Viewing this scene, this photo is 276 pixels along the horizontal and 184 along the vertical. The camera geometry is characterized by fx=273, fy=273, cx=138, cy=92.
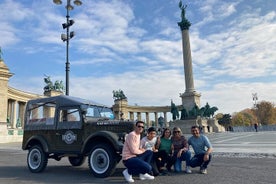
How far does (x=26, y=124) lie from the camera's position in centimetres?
1038

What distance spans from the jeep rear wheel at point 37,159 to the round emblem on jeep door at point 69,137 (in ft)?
3.70

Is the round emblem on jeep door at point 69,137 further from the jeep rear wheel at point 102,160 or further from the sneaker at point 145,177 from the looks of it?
the sneaker at point 145,177

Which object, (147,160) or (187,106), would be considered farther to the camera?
(187,106)

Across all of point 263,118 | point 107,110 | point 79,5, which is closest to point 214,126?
point 79,5

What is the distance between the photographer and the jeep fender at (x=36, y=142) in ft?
31.4

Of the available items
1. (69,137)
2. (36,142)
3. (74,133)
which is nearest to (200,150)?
(74,133)

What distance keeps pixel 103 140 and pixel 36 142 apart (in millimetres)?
3144

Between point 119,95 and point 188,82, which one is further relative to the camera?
point 119,95

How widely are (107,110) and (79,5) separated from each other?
29.8 feet

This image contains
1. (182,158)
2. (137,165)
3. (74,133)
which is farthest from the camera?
(74,133)

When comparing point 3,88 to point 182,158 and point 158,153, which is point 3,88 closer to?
point 158,153

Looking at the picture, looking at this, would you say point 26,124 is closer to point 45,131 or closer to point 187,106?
point 45,131

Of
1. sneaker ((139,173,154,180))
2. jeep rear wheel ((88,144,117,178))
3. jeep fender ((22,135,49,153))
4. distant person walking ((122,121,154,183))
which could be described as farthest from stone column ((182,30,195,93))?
distant person walking ((122,121,154,183))

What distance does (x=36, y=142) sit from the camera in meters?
10.1
